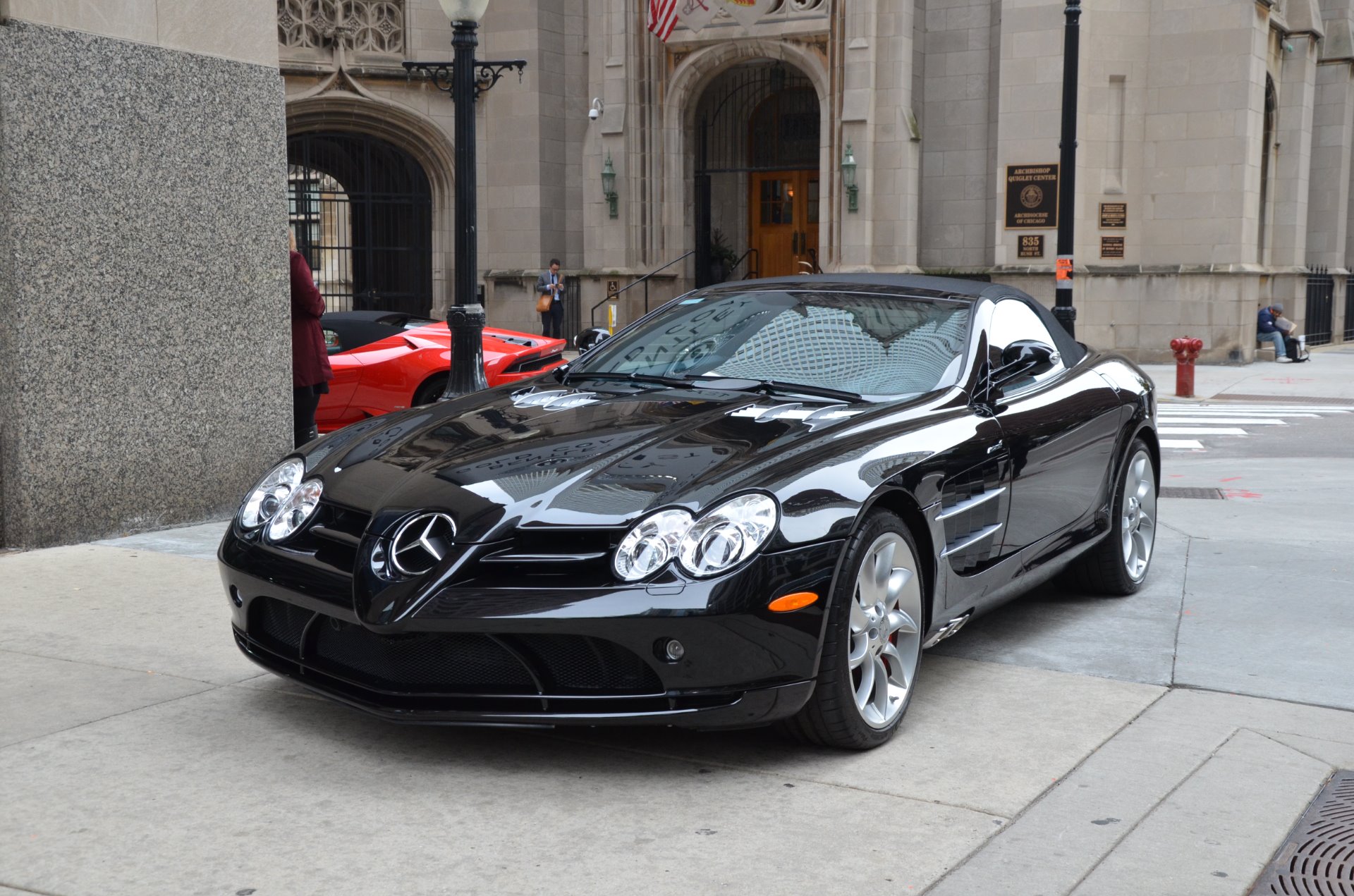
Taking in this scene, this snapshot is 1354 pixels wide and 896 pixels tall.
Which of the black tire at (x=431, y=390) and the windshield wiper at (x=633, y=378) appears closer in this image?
the windshield wiper at (x=633, y=378)

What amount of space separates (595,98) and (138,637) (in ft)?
74.9

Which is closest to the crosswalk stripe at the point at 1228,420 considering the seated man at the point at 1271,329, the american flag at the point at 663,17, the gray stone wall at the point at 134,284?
the seated man at the point at 1271,329

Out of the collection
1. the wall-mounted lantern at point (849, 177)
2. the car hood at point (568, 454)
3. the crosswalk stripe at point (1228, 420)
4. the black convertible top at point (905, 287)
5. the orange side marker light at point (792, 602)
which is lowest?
the crosswalk stripe at point (1228, 420)

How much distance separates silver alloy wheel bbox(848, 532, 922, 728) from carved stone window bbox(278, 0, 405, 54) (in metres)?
23.4

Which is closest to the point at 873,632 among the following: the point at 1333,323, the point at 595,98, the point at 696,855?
the point at 696,855

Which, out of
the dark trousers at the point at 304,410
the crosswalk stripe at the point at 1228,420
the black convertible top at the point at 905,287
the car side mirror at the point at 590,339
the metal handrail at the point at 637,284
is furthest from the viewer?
the metal handrail at the point at 637,284

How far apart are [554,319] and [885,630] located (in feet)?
74.6

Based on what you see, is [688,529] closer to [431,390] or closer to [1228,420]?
[431,390]

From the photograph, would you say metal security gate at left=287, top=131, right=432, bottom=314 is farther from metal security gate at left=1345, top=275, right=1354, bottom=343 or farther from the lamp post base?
metal security gate at left=1345, top=275, right=1354, bottom=343

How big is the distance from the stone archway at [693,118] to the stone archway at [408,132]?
169 inches

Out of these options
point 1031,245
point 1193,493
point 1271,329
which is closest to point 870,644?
point 1193,493

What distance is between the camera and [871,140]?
81.2 feet

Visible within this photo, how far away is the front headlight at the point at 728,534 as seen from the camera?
154 inches

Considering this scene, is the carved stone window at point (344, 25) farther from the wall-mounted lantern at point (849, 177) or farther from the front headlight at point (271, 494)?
the front headlight at point (271, 494)
